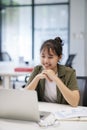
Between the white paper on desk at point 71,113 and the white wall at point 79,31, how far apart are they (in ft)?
17.2

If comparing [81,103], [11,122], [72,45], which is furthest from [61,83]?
[72,45]

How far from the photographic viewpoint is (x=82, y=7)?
6.78 m

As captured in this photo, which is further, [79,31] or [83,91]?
[79,31]

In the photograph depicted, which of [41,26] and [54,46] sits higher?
[41,26]

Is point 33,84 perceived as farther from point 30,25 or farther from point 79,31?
point 30,25

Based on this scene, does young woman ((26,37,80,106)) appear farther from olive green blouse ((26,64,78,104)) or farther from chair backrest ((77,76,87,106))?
chair backrest ((77,76,87,106))

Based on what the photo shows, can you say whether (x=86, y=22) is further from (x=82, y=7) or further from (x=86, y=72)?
(x=86, y=72)

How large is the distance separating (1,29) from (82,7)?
245 cm

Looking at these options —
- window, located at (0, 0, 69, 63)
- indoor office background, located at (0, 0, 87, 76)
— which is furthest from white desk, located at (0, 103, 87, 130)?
window, located at (0, 0, 69, 63)

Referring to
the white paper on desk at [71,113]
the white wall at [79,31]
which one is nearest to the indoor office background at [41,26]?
the white wall at [79,31]

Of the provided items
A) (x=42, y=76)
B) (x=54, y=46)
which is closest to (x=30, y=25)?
(x=54, y=46)

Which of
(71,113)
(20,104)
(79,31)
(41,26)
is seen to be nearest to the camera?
(20,104)

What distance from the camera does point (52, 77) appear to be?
1.89 m

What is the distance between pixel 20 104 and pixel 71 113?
0.38 meters
